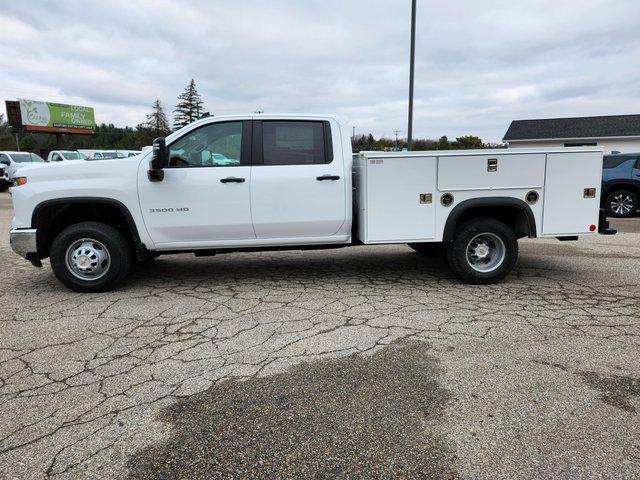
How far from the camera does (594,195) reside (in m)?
5.64

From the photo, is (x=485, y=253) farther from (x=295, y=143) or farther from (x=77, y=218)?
(x=77, y=218)

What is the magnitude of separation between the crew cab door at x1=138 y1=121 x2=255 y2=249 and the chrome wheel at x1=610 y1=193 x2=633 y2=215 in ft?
37.6

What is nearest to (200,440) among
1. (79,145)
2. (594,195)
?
(594,195)

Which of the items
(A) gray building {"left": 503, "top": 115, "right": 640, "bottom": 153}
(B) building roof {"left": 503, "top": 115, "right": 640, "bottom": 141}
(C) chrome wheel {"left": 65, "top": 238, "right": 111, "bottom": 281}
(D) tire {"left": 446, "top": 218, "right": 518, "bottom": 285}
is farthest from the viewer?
(B) building roof {"left": 503, "top": 115, "right": 640, "bottom": 141}

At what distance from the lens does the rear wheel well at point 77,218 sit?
5.42 meters

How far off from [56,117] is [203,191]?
60.8m

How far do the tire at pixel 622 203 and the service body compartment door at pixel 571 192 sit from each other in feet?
28.3

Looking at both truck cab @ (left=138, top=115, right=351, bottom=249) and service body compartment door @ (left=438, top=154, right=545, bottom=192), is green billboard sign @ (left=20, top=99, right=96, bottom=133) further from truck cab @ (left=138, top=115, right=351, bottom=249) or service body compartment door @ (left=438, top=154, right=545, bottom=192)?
service body compartment door @ (left=438, top=154, right=545, bottom=192)

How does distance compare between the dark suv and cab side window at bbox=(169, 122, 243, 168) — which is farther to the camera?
the dark suv

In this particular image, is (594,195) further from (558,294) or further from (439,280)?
(439,280)

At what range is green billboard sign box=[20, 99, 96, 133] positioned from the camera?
2133 inches

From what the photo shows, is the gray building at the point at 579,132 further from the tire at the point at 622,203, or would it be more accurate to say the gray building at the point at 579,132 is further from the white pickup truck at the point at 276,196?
the white pickup truck at the point at 276,196

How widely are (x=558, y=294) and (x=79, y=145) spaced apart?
88.8 meters

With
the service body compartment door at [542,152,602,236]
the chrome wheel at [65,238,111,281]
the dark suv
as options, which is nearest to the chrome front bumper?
the chrome wheel at [65,238,111,281]
